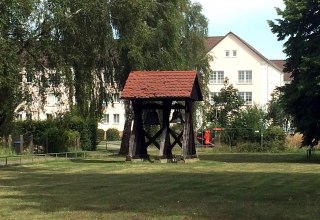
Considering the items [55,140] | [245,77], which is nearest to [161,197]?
[55,140]

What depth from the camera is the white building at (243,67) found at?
303ft

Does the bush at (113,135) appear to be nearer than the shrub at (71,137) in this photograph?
No

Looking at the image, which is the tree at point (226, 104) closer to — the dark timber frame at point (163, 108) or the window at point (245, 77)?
the window at point (245, 77)

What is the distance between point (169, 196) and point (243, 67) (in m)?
80.1

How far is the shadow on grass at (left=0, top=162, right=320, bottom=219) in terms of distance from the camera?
37.5ft

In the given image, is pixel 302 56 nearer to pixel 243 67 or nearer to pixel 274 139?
pixel 274 139

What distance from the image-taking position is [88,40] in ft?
92.5

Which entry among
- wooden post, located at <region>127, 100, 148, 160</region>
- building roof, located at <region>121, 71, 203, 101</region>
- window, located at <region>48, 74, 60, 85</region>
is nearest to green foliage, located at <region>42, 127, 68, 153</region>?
wooden post, located at <region>127, 100, 148, 160</region>

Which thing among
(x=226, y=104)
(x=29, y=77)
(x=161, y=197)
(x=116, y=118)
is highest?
(x=226, y=104)

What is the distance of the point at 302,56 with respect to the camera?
3269 centimetres

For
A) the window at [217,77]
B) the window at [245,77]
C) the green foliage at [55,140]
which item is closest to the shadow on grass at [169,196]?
the green foliage at [55,140]

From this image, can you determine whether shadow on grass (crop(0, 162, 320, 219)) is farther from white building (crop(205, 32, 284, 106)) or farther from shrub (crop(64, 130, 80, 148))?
white building (crop(205, 32, 284, 106))

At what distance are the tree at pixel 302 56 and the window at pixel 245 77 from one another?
58701 mm

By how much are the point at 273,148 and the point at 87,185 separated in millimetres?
33540
